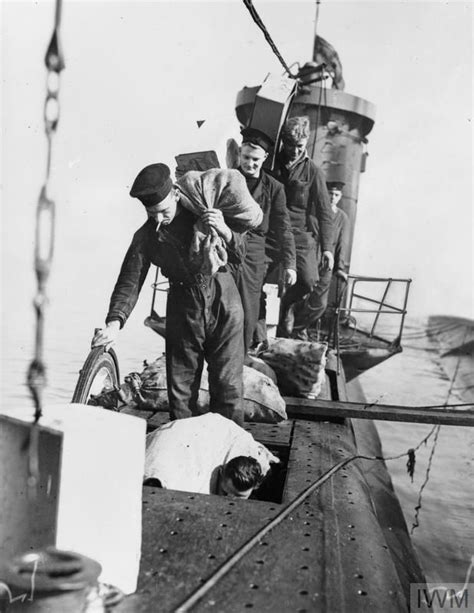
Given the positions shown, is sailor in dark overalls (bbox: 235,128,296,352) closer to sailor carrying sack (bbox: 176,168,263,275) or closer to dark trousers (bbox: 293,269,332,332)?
sailor carrying sack (bbox: 176,168,263,275)

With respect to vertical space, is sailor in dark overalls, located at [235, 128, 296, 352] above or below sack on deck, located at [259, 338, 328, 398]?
above

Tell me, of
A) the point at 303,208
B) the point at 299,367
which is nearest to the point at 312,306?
the point at 303,208

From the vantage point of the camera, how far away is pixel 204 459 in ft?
8.00

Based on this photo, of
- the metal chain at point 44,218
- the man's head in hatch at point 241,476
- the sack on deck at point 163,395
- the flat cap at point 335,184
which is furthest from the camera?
the flat cap at point 335,184

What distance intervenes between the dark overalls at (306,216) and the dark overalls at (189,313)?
2.23 meters

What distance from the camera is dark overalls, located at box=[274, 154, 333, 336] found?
5.27m

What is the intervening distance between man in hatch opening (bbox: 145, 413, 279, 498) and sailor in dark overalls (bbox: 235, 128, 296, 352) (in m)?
1.14

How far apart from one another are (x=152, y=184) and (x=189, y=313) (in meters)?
0.69

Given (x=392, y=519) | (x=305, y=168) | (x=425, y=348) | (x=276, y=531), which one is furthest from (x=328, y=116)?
(x=425, y=348)

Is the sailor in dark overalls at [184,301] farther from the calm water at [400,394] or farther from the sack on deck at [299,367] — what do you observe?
the sack on deck at [299,367]

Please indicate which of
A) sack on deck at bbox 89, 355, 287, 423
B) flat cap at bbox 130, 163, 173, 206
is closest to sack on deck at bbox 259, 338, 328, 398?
sack on deck at bbox 89, 355, 287, 423

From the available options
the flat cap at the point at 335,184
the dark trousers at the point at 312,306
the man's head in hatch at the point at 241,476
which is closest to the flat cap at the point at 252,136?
the man's head in hatch at the point at 241,476

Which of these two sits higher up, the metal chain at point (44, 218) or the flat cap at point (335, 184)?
the flat cap at point (335, 184)

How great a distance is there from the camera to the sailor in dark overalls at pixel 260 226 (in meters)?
3.69
